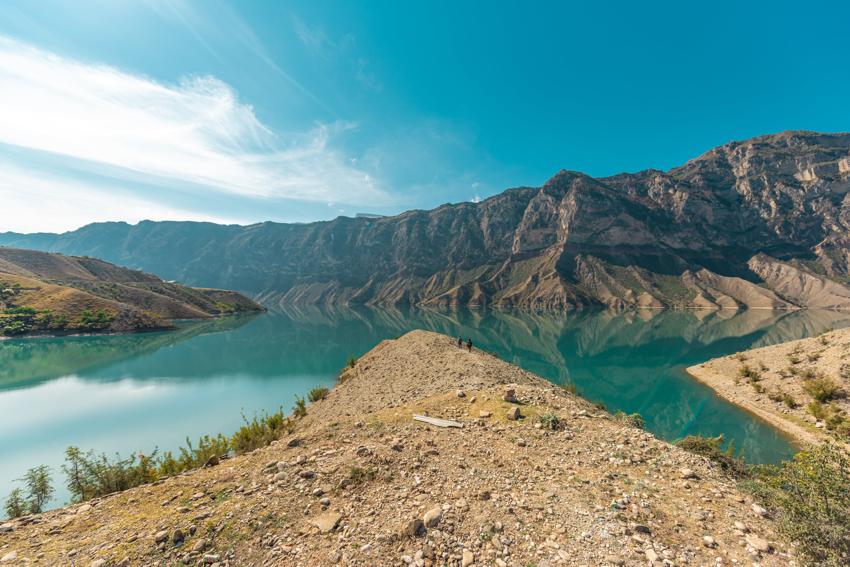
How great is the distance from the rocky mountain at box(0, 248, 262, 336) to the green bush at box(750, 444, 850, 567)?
411ft

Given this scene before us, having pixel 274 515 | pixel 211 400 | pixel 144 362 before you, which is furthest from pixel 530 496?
pixel 144 362

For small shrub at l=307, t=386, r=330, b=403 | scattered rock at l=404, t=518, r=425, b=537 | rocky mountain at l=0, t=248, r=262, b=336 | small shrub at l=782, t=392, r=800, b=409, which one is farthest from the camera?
rocky mountain at l=0, t=248, r=262, b=336

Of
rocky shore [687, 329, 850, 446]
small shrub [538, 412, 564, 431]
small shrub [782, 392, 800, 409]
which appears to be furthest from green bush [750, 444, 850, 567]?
small shrub [782, 392, 800, 409]

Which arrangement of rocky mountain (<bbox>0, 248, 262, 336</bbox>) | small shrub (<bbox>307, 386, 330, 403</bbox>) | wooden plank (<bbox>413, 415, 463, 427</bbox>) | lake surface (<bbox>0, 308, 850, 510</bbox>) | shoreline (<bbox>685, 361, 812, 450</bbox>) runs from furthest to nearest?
rocky mountain (<bbox>0, 248, 262, 336</bbox>) < small shrub (<bbox>307, 386, 330, 403</bbox>) < lake surface (<bbox>0, 308, 850, 510</bbox>) < shoreline (<bbox>685, 361, 812, 450</bbox>) < wooden plank (<bbox>413, 415, 463, 427</bbox>)

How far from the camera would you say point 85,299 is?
9375cm

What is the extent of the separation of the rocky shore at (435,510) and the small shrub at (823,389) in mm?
30513

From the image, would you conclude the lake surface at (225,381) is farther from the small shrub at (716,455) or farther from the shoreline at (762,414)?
the small shrub at (716,455)

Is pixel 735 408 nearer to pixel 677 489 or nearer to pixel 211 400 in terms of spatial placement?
pixel 677 489

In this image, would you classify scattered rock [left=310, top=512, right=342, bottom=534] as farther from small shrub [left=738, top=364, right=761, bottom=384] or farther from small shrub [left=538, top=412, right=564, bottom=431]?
small shrub [left=738, top=364, right=761, bottom=384]

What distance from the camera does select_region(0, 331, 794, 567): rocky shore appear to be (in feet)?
21.4

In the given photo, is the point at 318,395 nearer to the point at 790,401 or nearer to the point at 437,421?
the point at 437,421

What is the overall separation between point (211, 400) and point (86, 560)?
124 feet

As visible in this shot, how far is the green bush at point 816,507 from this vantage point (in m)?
5.55

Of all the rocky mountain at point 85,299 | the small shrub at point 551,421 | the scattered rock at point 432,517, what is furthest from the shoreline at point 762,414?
the rocky mountain at point 85,299
